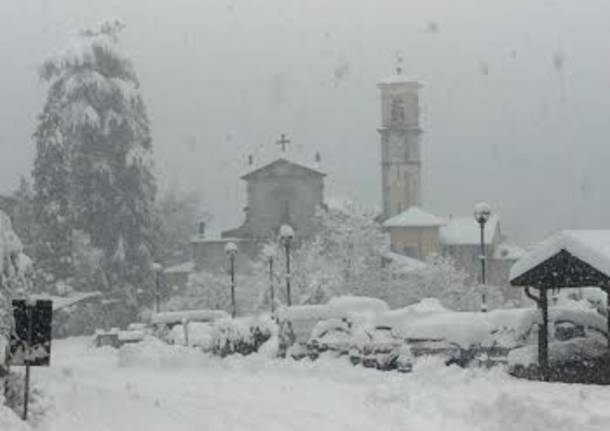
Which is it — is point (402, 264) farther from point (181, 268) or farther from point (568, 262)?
point (568, 262)

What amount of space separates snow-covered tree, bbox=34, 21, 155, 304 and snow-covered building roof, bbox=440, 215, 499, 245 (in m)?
33.3

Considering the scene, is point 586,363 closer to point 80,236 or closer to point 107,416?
point 107,416

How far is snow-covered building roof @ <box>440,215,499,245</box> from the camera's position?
9031cm

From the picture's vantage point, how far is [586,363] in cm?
2162

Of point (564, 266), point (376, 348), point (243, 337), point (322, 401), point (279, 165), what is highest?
point (279, 165)

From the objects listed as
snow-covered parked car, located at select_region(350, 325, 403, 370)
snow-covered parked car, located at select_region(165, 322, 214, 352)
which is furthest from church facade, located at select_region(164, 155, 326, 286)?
snow-covered parked car, located at select_region(350, 325, 403, 370)

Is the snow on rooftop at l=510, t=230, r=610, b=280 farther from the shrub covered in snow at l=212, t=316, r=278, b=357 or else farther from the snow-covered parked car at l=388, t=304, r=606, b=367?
the shrub covered in snow at l=212, t=316, r=278, b=357

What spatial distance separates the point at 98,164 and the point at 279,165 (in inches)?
1031

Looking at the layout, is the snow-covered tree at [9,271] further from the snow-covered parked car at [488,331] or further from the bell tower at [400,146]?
the bell tower at [400,146]

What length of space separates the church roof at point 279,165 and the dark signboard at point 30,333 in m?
71.3

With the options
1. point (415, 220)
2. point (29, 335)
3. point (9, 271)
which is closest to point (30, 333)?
point (29, 335)

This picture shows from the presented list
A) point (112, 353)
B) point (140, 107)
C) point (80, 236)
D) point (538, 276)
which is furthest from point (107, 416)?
point (140, 107)

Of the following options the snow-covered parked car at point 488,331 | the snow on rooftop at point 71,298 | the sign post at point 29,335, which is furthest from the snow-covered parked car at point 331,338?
the snow on rooftop at point 71,298

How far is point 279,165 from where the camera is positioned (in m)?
86.6
